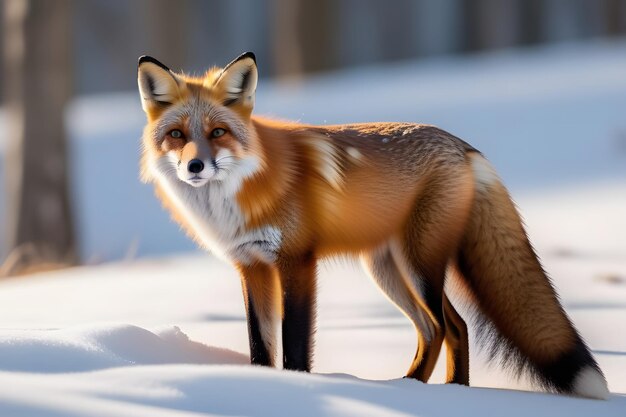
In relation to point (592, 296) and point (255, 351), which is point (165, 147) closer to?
point (255, 351)

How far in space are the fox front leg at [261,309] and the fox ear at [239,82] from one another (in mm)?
652

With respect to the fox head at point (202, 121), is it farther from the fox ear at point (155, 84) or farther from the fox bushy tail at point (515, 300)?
the fox bushy tail at point (515, 300)

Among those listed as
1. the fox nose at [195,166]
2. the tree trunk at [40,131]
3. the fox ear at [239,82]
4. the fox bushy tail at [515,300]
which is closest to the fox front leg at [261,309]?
the fox nose at [195,166]

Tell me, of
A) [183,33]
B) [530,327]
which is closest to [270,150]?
[530,327]

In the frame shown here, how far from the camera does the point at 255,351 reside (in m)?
3.88

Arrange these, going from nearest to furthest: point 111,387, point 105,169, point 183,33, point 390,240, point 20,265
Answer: point 111,387
point 390,240
point 20,265
point 105,169
point 183,33

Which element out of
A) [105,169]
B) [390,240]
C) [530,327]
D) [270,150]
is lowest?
[105,169]

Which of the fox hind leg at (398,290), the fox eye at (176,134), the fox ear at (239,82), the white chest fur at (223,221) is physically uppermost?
the fox ear at (239,82)

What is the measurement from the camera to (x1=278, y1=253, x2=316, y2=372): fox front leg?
367cm

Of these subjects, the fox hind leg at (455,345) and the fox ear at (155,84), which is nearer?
the fox ear at (155,84)

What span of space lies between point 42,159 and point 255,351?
6196 mm

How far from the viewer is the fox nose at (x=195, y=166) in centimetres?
348

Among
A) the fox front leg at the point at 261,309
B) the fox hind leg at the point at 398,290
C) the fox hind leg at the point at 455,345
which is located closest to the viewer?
the fox front leg at the point at 261,309

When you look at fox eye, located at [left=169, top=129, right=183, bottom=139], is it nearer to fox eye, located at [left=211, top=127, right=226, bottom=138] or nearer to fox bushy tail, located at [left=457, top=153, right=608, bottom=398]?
fox eye, located at [left=211, top=127, right=226, bottom=138]
